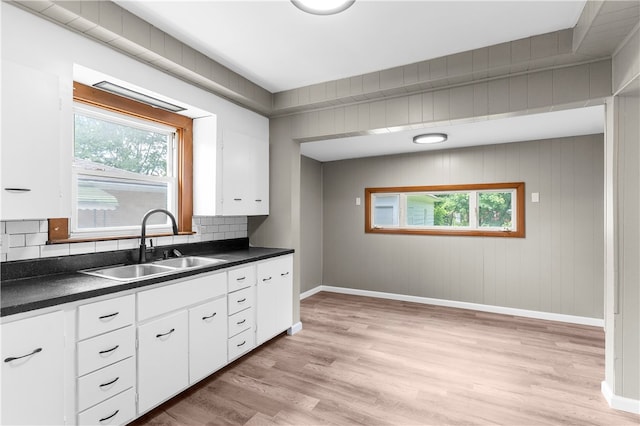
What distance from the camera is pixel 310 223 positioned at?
529 centimetres

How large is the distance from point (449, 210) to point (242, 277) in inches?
130

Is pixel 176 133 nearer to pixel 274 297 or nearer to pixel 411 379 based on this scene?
pixel 274 297

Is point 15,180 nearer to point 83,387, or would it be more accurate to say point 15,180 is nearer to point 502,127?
point 83,387

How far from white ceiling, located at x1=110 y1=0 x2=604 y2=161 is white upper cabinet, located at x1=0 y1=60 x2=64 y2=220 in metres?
0.69

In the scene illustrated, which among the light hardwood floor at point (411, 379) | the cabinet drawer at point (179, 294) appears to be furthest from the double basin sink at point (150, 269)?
the light hardwood floor at point (411, 379)

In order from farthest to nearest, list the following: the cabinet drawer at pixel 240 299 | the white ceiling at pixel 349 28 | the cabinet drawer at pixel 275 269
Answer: the cabinet drawer at pixel 275 269 < the cabinet drawer at pixel 240 299 < the white ceiling at pixel 349 28

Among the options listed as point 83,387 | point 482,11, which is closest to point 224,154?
point 83,387

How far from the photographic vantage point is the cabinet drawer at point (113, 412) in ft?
5.54

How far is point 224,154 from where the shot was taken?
2957 mm

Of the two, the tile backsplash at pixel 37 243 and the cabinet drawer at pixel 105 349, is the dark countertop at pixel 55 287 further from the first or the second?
the cabinet drawer at pixel 105 349

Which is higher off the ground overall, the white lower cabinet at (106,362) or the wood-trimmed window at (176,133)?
the wood-trimmed window at (176,133)

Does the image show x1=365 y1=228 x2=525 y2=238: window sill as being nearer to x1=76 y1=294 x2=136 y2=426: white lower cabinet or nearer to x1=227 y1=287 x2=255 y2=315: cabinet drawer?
x1=227 y1=287 x2=255 y2=315: cabinet drawer

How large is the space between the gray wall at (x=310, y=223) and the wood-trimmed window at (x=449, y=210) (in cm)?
83

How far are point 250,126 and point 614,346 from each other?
338 centimetres
